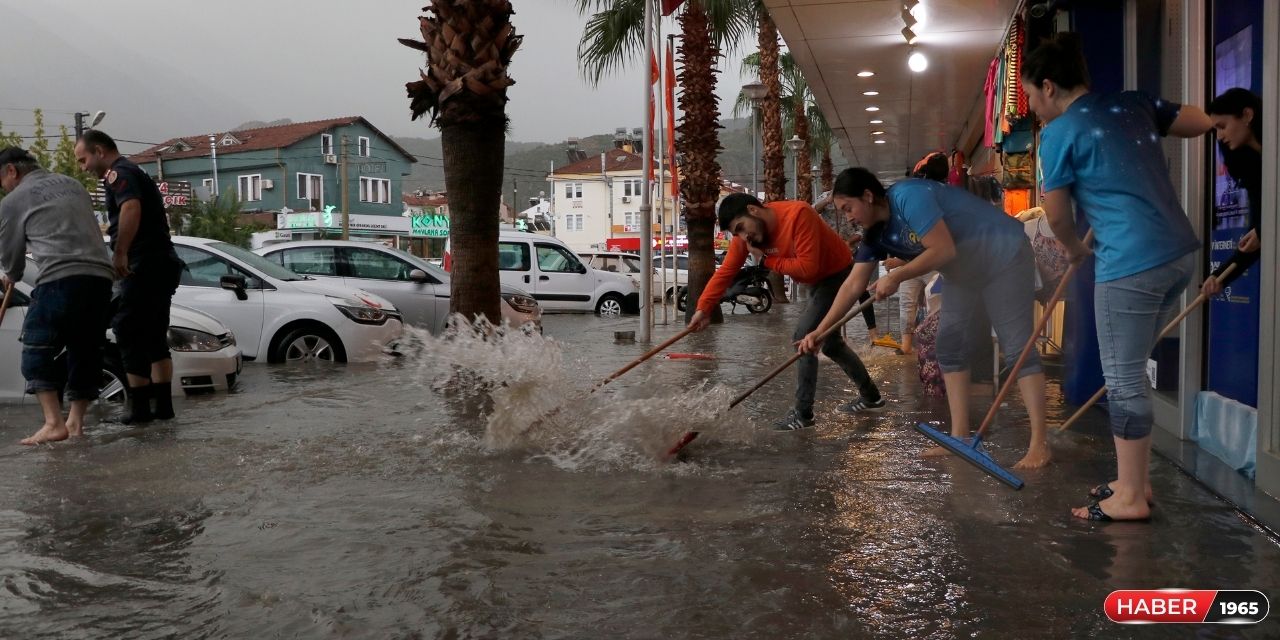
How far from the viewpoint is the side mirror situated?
10422mm

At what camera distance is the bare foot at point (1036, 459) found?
5.22 meters

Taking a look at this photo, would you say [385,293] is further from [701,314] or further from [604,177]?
[604,177]

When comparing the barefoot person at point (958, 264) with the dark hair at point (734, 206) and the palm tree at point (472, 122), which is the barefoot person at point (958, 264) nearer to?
the dark hair at point (734, 206)

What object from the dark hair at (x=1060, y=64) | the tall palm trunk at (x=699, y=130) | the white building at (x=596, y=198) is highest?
the white building at (x=596, y=198)

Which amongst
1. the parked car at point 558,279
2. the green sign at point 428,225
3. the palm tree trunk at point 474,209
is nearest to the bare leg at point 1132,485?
the palm tree trunk at point 474,209

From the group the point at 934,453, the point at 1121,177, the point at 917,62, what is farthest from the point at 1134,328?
the point at 917,62

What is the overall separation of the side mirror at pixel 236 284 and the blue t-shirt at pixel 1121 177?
8420 millimetres

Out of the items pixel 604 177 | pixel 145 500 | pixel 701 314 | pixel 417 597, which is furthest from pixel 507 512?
pixel 604 177

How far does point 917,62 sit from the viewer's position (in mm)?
14266

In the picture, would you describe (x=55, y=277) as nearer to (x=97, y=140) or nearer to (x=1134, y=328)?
(x=97, y=140)

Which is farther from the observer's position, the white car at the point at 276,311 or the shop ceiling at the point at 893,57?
the shop ceiling at the point at 893,57

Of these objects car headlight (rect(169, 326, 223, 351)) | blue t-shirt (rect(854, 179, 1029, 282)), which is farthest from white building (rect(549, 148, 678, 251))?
blue t-shirt (rect(854, 179, 1029, 282))

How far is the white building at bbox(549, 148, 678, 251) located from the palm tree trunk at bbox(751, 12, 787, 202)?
6866cm

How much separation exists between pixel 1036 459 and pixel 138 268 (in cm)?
568
